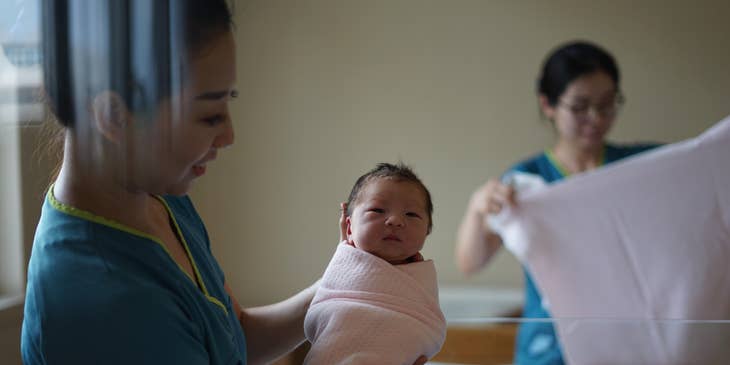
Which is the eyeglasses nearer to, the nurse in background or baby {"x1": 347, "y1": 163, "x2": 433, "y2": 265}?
the nurse in background

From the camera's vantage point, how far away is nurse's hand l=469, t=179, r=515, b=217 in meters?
0.93

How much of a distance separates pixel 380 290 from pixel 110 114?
0.72ft

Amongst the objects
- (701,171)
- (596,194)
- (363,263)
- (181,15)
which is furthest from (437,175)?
(181,15)

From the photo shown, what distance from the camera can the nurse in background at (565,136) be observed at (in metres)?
0.90

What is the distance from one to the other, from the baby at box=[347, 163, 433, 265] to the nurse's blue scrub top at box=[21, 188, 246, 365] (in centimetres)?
13

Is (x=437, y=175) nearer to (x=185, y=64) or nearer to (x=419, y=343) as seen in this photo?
(x=419, y=343)

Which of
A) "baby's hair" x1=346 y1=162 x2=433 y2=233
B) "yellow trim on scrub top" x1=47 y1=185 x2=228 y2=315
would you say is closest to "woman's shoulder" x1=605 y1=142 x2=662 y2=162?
"baby's hair" x1=346 y1=162 x2=433 y2=233

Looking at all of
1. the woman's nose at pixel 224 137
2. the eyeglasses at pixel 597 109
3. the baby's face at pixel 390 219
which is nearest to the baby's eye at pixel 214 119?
the woman's nose at pixel 224 137

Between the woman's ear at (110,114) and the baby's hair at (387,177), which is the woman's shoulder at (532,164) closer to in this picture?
the baby's hair at (387,177)

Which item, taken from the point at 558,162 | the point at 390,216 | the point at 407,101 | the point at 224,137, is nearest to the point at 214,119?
the point at 224,137

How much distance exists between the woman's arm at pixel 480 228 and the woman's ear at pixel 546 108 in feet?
0.38

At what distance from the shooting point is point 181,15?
38 centimetres

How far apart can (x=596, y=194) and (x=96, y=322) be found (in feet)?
2.32

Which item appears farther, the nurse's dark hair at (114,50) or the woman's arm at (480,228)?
the woman's arm at (480,228)
